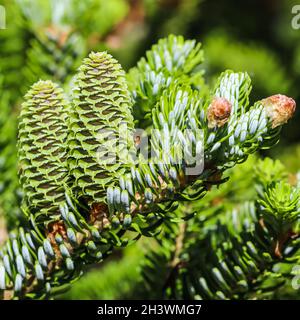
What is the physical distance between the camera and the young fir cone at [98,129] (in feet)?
2.63

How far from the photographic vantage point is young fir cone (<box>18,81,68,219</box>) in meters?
0.82

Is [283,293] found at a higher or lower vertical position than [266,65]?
lower

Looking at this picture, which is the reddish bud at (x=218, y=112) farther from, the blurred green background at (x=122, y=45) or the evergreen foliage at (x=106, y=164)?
the blurred green background at (x=122, y=45)

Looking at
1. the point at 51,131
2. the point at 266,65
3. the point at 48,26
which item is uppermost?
the point at 48,26

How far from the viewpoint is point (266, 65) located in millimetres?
1691

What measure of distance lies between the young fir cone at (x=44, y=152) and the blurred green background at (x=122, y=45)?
7.8 inches

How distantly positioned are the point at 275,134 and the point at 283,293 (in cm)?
39
